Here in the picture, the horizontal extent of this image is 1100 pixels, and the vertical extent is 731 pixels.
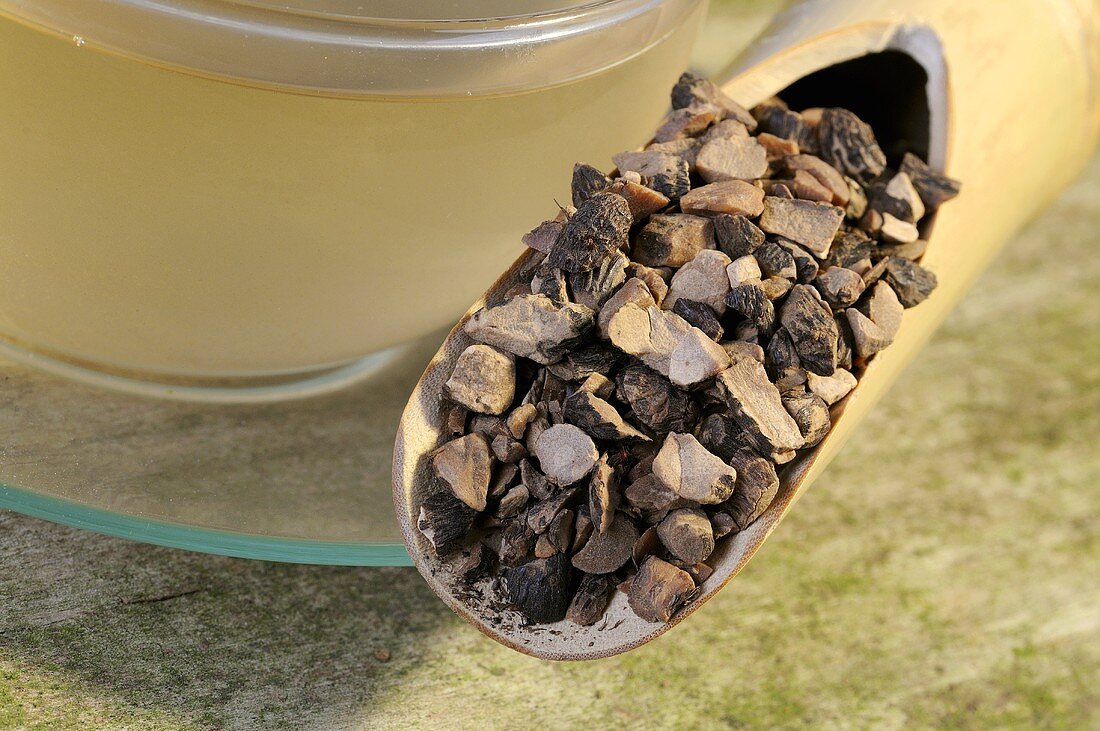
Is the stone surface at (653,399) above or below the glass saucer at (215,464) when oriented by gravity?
above

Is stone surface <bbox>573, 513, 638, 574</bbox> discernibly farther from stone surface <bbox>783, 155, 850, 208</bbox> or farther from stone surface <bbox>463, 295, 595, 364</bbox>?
stone surface <bbox>783, 155, 850, 208</bbox>

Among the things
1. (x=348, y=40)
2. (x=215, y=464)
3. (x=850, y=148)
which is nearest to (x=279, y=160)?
(x=348, y=40)

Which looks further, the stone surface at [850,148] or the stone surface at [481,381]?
the stone surface at [850,148]

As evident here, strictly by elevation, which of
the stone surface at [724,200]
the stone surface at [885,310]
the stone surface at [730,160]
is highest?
the stone surface at [730,160]

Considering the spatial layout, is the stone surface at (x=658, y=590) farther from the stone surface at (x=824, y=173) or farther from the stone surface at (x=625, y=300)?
the stone surface at (x=824, y=173)

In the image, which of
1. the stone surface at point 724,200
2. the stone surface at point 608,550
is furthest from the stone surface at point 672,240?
the stone surface at point 608,550

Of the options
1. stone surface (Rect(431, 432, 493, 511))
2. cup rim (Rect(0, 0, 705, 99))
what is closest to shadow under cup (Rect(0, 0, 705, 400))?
cup rim (Rect(0, 0, 705, 99))

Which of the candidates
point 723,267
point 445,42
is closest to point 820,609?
point 723,267

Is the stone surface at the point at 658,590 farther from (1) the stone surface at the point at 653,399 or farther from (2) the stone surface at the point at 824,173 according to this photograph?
(2) the stone surface at the point at 824,173
